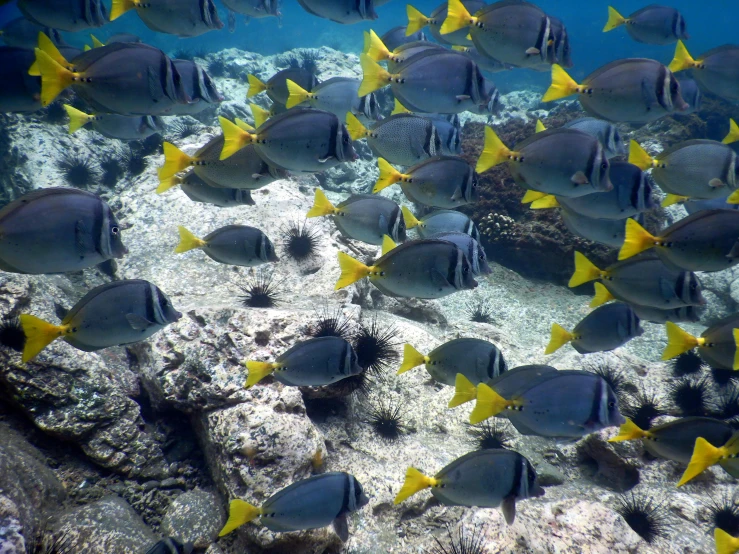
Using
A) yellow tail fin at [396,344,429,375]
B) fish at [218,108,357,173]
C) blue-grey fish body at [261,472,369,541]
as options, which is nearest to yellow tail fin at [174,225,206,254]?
fish at [218,108,357,173]

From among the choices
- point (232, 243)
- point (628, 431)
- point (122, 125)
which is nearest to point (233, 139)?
point (232, 243)

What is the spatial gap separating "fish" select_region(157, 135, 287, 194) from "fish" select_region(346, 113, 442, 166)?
91cm

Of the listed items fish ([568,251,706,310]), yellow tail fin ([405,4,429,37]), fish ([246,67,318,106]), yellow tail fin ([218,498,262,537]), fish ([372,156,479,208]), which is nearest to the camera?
yellow tail fin ([218,498,262,537])

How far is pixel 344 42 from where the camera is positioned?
4041 cm

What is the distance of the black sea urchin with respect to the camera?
148 inches

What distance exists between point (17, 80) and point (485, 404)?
493 cm

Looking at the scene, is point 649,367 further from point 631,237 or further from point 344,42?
point 344,42

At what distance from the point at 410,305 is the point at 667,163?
13.4 ft

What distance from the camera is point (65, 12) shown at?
406cm

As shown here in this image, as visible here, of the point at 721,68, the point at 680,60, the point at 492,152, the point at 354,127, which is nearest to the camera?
the point at 492,152

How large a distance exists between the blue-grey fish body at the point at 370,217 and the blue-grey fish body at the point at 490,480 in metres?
2.05

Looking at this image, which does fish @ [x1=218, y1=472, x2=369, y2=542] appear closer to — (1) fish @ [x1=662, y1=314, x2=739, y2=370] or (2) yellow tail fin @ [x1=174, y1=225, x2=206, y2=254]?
(2) yellow tail fin @ [x1=174, y1=225, x2=206, y2=254]

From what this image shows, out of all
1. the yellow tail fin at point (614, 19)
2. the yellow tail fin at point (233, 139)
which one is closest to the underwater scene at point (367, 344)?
the yellow tail fin at point (233, 139)

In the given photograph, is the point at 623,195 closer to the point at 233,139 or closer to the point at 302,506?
the point at 233,139
